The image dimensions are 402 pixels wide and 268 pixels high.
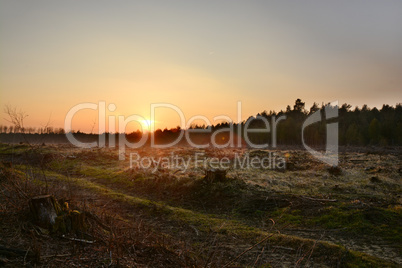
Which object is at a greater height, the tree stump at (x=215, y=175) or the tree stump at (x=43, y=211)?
the tree stump at (x=43, y=211)

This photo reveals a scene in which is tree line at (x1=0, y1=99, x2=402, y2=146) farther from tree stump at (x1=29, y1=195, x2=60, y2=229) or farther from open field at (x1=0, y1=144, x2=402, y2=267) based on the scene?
tree stump at (x1=29, y1=195, x2=60, y2=229)

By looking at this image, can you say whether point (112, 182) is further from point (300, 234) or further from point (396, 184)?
point (396, 184)

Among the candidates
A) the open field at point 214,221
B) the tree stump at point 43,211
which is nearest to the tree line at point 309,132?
the open field at point 214,221

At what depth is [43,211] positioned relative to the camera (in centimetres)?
516

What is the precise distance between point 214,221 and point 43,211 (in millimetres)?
5191

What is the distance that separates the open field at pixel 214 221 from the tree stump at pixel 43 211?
0.47 ft

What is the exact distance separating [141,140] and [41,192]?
4308cm

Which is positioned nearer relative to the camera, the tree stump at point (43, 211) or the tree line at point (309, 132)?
the tree stump at point (43, 211)

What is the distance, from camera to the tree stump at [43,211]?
512 cm

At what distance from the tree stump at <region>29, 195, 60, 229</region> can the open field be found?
14cm

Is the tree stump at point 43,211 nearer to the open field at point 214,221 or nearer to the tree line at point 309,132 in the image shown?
the open field at point 214,221

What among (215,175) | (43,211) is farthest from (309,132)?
(43,211)

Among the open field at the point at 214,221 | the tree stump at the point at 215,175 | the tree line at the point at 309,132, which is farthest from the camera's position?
the tree line at the point at 309,132

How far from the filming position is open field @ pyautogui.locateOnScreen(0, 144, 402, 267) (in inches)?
181
